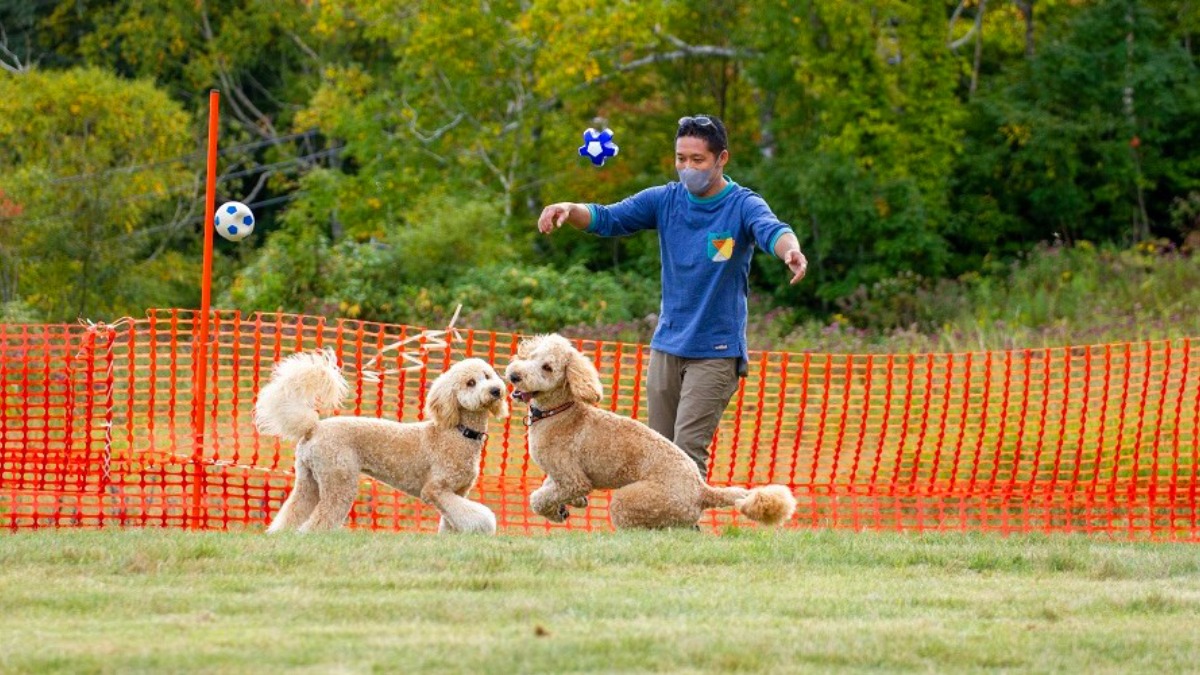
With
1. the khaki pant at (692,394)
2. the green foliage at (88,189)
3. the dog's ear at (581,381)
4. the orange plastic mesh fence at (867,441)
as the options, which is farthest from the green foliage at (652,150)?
the dog's ear at (581,381)

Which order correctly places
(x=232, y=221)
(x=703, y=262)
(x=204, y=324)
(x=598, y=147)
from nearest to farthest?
(x=703, y=262) → (x=598, y=147) → (x=232, y=221) → (x=204, y=324)

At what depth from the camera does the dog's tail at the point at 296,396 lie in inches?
361

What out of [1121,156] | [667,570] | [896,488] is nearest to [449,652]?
[667,570]

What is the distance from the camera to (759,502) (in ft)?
29.7

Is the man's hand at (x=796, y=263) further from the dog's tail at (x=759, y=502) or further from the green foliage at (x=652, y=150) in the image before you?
the green foliage at (x=652, y=150)

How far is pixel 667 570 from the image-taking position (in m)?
7.92

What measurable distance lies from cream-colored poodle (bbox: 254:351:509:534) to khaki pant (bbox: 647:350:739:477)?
0.77m

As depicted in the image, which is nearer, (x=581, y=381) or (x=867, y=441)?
(x=581, y=381)

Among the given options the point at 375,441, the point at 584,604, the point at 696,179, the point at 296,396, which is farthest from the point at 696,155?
the point at 584,604

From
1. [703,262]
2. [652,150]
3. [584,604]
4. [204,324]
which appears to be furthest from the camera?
[652,150]

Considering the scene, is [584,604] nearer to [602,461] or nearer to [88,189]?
[602,461]

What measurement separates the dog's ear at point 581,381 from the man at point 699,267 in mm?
475

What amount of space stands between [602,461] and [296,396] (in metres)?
1.45

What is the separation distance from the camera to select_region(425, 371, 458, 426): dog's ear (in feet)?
30.3
